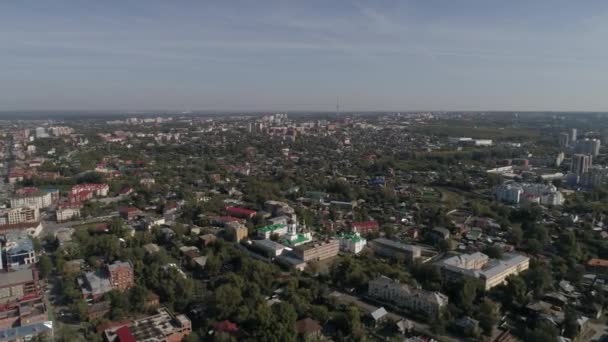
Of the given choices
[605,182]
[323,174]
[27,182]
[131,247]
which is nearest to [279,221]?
[131,247]

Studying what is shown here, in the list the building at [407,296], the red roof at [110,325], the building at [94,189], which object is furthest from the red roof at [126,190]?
the building at [407,296]

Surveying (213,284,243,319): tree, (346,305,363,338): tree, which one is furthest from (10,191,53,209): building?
(346,305,363,338): tree

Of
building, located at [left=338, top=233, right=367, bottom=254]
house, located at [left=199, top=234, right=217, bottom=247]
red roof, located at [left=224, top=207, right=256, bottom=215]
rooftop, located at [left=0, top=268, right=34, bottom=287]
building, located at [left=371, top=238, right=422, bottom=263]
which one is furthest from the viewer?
red roof, located at [left=224, top=207, right=256, bottom=215]

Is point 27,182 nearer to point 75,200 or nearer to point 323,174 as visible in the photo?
point 75,200

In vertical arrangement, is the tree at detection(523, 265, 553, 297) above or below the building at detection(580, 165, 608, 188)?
below

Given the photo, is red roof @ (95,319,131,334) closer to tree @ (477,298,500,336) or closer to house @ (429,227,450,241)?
tree @ (477,298,500,336)

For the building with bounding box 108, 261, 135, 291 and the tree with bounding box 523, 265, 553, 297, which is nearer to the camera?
the tree with bounding box 523, 265, 553, 297
